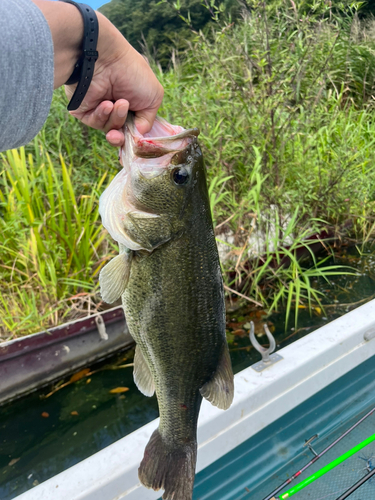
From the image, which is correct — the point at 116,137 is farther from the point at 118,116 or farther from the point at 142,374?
the point at 142,374

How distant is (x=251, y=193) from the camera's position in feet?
11.7

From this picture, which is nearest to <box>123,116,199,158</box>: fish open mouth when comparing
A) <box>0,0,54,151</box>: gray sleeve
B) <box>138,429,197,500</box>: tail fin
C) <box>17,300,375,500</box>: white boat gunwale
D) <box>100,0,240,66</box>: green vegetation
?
<box>0,0,54,151</box>: gray sleeve

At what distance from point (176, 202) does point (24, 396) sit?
8.35 feet

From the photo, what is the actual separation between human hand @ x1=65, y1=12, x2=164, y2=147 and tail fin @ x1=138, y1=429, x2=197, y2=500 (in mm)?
1023

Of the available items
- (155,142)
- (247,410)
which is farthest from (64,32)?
(247,410)

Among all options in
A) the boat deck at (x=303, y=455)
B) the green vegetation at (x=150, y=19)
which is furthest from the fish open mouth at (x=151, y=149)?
the green vegetation at (x=150, y=19)

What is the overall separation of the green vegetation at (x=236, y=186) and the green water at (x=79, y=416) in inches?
9.5

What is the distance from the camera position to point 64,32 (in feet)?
3.46

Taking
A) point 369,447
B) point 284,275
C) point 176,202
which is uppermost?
point 176,202

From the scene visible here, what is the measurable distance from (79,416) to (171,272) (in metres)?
2.13

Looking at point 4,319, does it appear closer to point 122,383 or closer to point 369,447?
point 122,383

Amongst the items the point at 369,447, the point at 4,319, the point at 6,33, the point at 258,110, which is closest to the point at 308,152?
the point at 258,110

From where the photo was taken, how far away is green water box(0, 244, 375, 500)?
254 cm

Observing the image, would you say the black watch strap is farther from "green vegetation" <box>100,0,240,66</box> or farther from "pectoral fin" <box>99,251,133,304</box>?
"green vegetation" <box>100,0,240,66</box>
